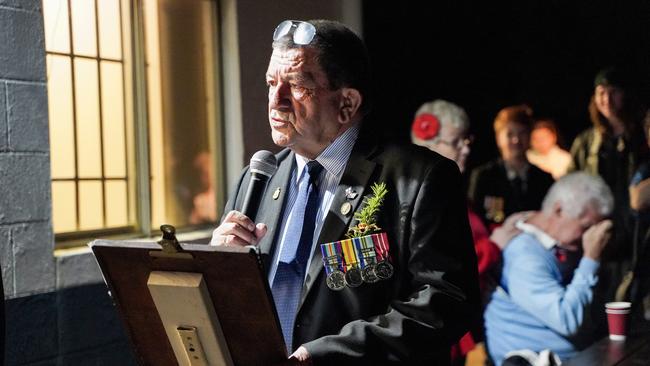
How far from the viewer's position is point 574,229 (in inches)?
166

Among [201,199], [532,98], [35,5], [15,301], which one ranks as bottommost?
[15,301]

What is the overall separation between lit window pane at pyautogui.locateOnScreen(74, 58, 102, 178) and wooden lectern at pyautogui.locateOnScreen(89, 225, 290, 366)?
1.77 meters

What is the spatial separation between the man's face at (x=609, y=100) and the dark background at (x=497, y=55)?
0.16ft

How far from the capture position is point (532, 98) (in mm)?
4488

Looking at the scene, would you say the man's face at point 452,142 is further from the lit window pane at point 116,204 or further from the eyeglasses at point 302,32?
the eyeglasses at point 302,32

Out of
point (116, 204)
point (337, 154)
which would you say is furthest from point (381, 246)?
point (116, 204)

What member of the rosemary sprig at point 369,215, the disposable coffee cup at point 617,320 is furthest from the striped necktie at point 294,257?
the disposable coffee cup at point 617,320

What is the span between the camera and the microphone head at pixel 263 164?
2279 millimetres

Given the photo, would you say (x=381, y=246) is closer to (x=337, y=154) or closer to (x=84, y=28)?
(x=337, y=154)

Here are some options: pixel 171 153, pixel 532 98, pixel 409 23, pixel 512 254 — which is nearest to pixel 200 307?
pixel 171 153

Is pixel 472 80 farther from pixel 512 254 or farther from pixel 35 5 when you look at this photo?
pixel 35 5

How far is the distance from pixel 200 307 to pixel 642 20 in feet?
9.89

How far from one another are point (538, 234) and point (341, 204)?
2.30 meters

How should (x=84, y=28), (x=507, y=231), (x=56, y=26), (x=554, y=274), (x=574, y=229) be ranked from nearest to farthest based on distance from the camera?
(x=56, y=26)
(x=84, y=28)
(x=554, y=274)
(x=574, y=229)
(x=507, y=231)
